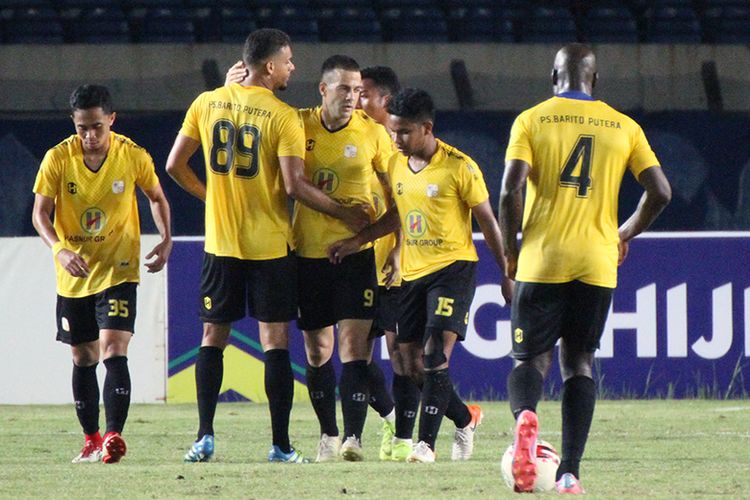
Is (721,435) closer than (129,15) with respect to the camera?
Yes

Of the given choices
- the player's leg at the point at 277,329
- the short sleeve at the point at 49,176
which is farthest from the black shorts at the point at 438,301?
the short sleeve at the point at 49,176

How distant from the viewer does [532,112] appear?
18.5 ft

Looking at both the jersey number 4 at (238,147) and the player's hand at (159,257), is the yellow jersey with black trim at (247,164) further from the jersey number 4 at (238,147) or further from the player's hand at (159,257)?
the player's hand at (159,257)

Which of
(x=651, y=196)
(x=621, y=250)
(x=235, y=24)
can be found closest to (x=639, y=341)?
(x=621, y=250)

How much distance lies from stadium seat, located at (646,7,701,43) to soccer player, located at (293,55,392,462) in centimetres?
1025

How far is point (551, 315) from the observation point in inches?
221

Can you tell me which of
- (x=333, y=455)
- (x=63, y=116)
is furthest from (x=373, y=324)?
(x=63, y=116)

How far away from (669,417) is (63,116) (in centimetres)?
674

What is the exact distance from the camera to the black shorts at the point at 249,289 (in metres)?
6.99

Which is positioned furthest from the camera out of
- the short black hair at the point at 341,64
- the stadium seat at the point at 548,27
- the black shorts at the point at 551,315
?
the stadium seat at the point at 548,27

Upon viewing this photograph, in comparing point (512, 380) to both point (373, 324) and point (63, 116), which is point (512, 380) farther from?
point (63, 116)

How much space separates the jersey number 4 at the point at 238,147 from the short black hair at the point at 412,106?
65cm

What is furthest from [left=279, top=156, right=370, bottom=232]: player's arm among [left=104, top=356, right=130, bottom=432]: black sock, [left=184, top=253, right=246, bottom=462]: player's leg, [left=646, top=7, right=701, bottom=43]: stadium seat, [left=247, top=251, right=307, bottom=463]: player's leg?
[left=646, top=7, right=701, bottom=43]: stadium seat

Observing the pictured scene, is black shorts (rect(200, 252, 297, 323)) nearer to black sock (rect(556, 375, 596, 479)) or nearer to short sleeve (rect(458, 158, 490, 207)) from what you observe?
short sleeve (rect(458, 158, 490, 207))
